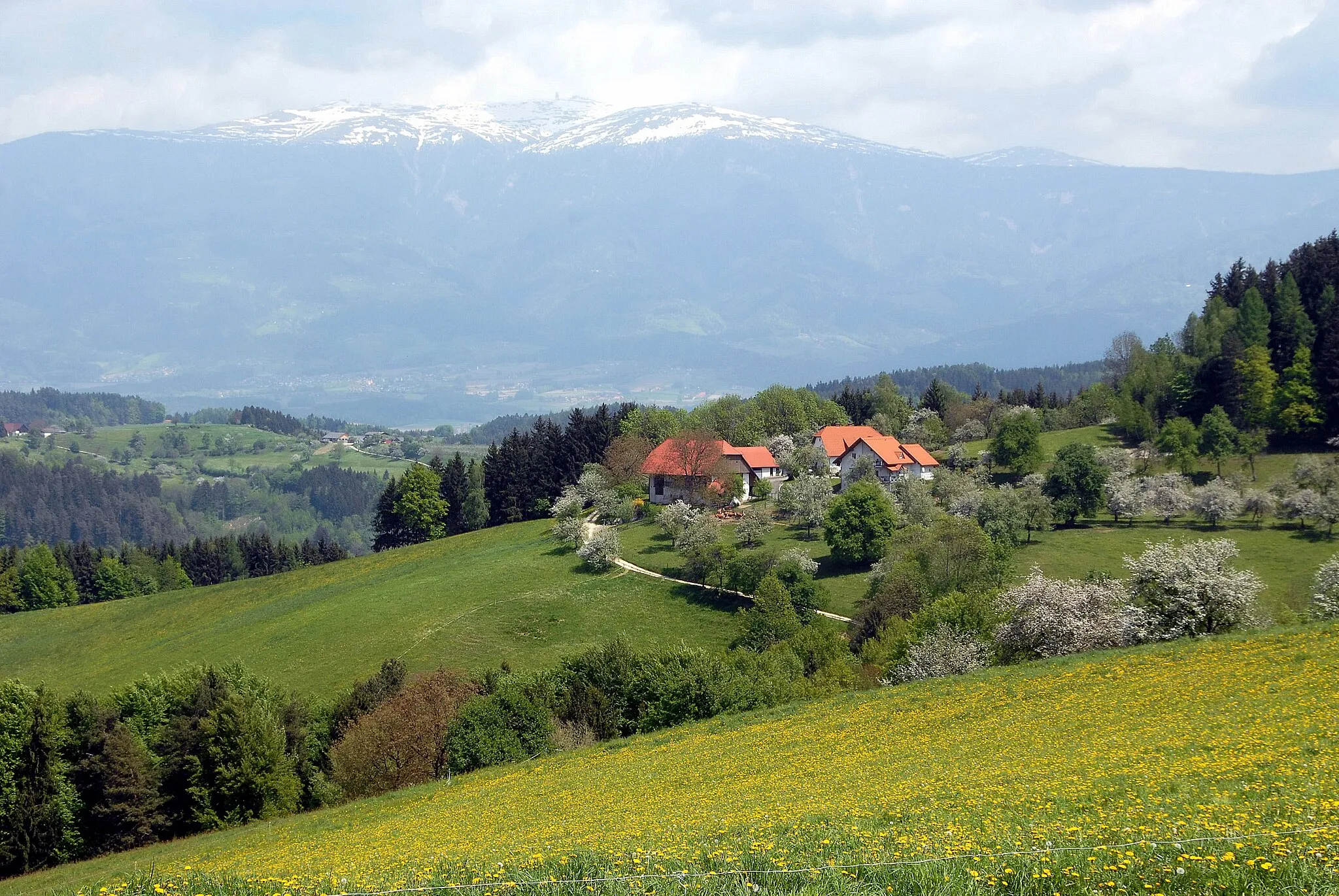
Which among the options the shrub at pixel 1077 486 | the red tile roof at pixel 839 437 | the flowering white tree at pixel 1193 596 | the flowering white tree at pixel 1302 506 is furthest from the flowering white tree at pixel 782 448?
the flowering white tree at pixel 1193 596

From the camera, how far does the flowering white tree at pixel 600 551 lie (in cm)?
8094

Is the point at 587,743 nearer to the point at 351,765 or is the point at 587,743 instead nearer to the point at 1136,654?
the point at 351,765

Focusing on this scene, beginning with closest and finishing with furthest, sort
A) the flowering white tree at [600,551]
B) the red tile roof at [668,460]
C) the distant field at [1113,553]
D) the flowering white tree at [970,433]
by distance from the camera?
the distant field at [1113,553], the flowering white tree at [600,551], the red tile roof at [668,460], the flowering white tree at [970,433]

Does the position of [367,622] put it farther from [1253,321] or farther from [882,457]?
[1253,321]

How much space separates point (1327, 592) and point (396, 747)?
46652 mm

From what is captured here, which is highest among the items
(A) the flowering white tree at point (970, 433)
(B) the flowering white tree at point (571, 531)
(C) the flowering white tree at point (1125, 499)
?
(A) the flowering white tree at point (970, 433)

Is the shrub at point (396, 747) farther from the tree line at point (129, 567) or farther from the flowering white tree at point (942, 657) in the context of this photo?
the tree line at point (129, 567)

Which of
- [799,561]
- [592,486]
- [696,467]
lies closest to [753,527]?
[799,561]

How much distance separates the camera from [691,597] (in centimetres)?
7281

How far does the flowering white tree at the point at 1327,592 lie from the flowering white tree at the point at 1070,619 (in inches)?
320

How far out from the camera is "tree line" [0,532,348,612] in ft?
340

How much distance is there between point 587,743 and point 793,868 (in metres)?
36.3

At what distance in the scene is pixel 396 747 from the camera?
44.2 metres

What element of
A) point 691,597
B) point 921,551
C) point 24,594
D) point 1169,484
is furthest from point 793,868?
point 24,594
